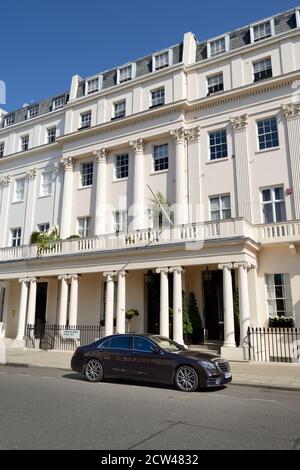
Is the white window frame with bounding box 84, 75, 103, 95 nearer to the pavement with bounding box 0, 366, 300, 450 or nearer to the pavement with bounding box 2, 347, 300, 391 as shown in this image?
the pavement with bounding box 2, 347, 300, 391

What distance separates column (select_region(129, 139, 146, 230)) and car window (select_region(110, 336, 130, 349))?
12031mm

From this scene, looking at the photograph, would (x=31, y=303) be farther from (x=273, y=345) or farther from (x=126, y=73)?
(x=126, y=73)

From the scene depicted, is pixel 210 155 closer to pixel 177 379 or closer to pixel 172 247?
pixel 172 247

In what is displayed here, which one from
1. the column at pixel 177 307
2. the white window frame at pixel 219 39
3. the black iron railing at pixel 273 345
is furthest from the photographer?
the white window frame at pixel 219 39

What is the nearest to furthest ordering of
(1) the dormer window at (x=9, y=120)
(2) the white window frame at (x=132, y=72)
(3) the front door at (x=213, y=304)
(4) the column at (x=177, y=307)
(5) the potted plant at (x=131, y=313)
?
1. (4) the column at (x=177, y=307)
2. (3) the front door at (x=213, y=304)
3. (5) the potted plant at (x=131, y=313)
4. (2) the white window frame at (x=132, y=72)
5. (1) the dormer window at (x=9, y=120)

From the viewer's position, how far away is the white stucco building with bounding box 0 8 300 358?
60.4 feet

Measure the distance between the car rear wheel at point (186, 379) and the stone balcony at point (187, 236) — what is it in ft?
25.0

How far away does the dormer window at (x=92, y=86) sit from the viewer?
93.8ft

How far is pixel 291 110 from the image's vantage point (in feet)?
67.7

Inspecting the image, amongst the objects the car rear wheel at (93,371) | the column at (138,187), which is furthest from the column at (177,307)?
the car rear wheel at (93,371)

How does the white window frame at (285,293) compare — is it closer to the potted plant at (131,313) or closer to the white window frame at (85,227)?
the potted plant at (131,313)

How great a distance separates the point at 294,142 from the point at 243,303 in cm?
925

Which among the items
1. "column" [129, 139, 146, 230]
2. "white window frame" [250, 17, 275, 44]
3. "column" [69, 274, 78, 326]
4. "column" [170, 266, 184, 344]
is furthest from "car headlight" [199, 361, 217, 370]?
"white window frame" [250, 17, 275, 44]

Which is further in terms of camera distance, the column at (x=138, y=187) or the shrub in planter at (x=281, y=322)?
the column at (x=138, y=187)
